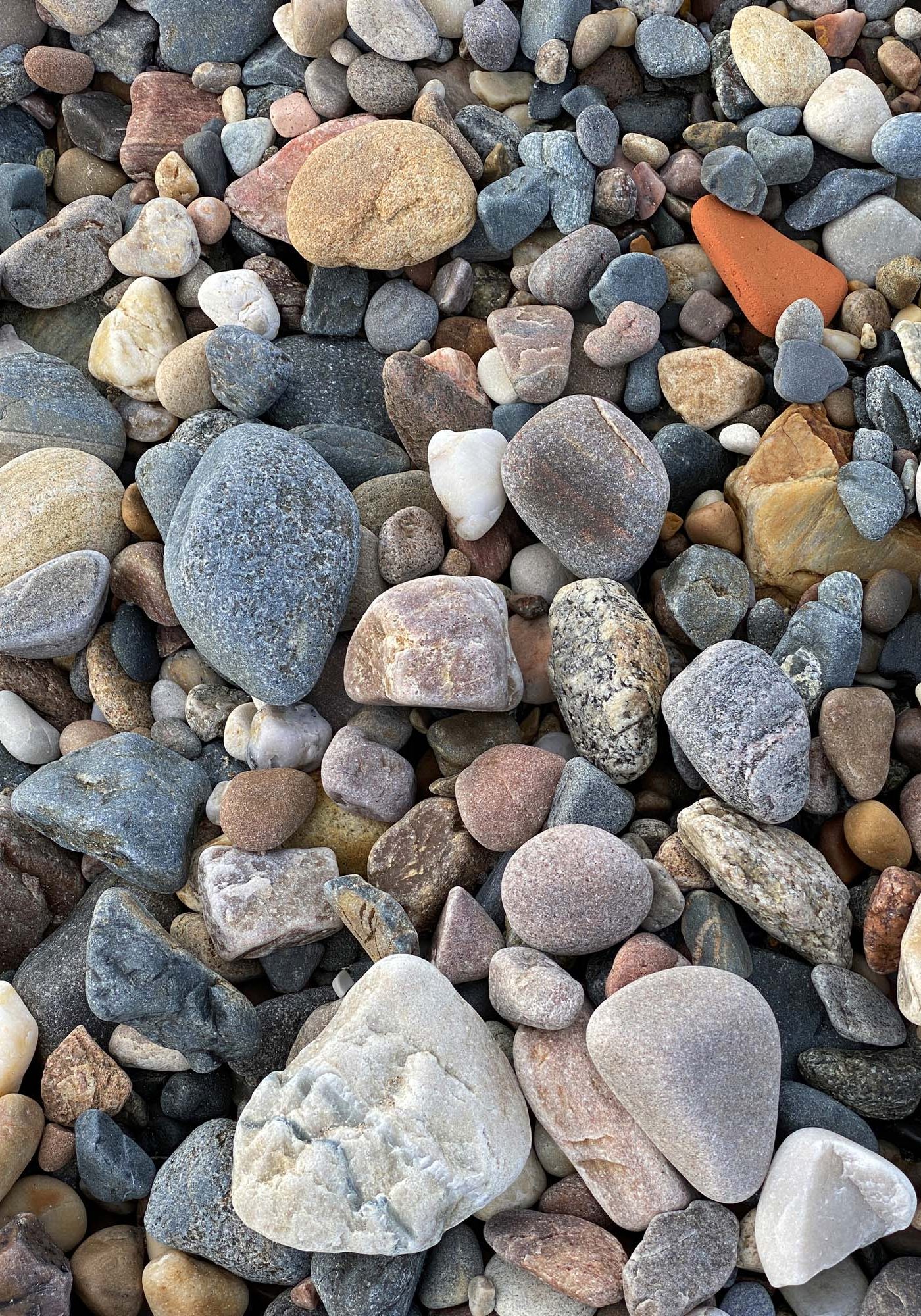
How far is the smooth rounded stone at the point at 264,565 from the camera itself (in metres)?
1.92

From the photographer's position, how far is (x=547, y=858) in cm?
169

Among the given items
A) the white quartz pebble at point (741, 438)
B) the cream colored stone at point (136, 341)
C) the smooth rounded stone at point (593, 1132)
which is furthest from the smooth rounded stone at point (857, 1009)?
the cream colored stone at point (136, 341)

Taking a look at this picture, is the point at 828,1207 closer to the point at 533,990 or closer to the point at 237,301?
the point at 533,990

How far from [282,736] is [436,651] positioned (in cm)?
40

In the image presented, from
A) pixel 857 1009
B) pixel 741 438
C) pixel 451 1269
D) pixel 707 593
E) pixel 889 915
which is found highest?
pixel 741 438

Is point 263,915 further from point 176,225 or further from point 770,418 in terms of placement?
point 176,225

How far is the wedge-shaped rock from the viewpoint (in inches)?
60.0

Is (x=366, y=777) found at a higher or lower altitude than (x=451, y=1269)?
higher

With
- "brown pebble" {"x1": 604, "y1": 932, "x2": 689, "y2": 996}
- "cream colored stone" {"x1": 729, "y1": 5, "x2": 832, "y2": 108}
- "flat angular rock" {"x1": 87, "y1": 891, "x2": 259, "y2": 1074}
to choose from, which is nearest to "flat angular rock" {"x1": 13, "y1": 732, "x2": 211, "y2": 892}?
"flat angular rock" {"x1": 87, "y1": 891, "x2": 259, "y2": 1074}

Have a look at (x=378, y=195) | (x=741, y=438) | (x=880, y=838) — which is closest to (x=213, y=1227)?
(x=880, y=838)

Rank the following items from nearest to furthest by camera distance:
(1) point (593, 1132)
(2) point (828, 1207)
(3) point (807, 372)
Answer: (2) point (828, 1207) → (1) point (593, 1132) → (3) point (807, 372)

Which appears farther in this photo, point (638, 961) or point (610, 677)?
point (610, 677)

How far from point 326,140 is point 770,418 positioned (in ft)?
4.35

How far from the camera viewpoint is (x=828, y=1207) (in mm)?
1480
